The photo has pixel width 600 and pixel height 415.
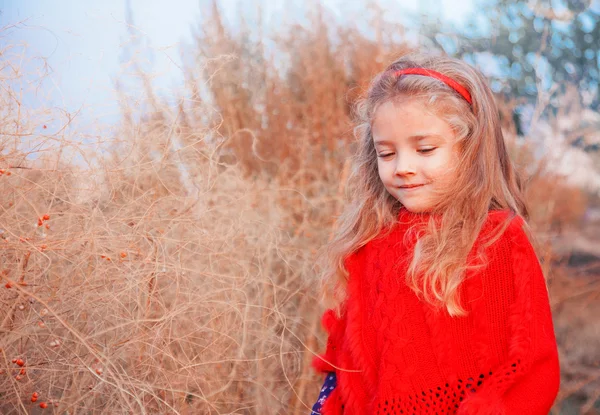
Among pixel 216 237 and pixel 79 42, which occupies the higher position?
pixel 79 42

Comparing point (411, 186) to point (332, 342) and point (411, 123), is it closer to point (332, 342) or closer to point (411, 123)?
point (411, 123)

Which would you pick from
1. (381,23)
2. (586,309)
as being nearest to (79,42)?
(381,23)

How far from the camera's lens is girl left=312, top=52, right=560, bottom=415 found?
5.49 feet

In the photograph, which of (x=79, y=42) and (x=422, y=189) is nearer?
(x=422, y=189)

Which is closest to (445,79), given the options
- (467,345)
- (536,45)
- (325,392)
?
(467,345)

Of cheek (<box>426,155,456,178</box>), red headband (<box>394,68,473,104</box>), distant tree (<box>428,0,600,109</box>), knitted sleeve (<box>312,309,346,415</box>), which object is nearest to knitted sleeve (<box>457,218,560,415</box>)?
cheek (<box>426,155,456,178</box>)

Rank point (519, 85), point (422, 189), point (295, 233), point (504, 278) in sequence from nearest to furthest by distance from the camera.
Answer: point (504, 278), point (422, 189), point (295, 233), point (519, 85)

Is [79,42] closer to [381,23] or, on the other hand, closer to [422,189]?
[422,189]

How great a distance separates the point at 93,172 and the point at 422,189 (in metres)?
0.96

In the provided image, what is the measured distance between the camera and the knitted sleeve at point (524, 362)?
1615mm

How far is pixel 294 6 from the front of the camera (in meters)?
4.39

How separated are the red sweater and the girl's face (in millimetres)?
104

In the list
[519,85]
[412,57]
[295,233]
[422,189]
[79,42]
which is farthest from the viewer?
[519,85]

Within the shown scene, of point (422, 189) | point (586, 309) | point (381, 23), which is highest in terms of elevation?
point (381, 23)
